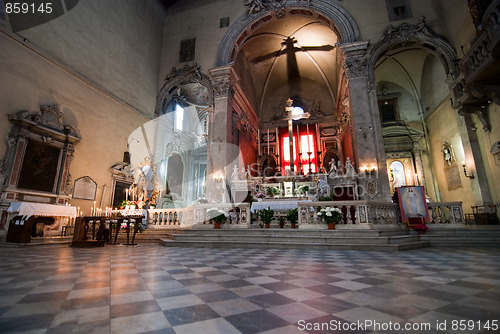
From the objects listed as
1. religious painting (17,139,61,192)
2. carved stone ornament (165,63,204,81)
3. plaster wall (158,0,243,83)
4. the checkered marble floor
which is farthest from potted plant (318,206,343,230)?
plaster wall (158,0,243,83)

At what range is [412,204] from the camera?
345 inches

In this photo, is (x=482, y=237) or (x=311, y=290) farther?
(x=482, y=237)

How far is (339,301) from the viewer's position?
80.7 inches

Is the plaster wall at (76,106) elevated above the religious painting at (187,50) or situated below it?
below

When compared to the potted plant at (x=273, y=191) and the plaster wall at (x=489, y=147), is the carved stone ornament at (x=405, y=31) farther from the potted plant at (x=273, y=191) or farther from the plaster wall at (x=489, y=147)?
the potted plant at (x=273, y=191)

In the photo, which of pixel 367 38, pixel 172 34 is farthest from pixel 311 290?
pixel 172 34

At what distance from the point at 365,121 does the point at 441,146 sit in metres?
6.34

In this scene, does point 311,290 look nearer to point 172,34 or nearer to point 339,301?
point 339,301

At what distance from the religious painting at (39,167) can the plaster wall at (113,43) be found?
372 cm

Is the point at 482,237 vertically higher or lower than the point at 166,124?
lower

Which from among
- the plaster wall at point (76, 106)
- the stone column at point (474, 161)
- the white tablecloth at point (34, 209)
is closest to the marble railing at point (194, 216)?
the white tablecloth at point (34, 209)

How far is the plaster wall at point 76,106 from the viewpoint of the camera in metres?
8.54

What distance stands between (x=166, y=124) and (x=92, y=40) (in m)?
5.79

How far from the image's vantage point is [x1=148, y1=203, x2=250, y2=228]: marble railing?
9.01 meters
